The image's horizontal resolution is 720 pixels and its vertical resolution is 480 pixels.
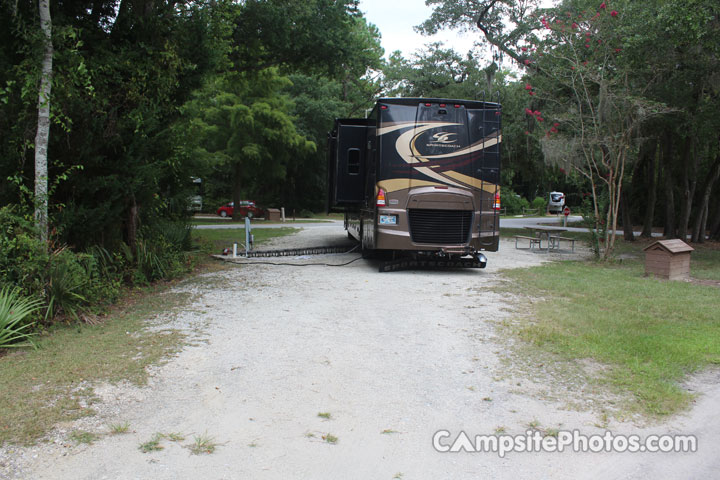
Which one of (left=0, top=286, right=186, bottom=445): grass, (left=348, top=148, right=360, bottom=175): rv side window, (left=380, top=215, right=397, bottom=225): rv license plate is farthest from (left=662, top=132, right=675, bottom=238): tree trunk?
(left=0, top=286, right=186, bottom=445): grass

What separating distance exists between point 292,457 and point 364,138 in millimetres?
9982

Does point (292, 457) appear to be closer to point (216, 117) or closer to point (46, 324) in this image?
point (46, 324)

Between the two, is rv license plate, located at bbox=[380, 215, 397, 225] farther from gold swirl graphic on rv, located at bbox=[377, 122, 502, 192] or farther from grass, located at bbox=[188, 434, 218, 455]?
grass, located at bbox=[188, 434, 218, 455]

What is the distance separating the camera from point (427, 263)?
447 inches

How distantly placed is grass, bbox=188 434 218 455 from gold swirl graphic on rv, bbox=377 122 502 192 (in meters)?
7.74

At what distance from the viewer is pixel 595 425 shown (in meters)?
4.02

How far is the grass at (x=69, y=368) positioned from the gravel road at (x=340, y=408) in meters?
0.20

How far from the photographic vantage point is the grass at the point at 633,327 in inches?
191

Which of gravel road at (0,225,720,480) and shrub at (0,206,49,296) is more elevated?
shrub at (0,206,49,296)

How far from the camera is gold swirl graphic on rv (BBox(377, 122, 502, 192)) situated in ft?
35.1

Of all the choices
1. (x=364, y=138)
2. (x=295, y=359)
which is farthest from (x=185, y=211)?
(x=295, y=359)

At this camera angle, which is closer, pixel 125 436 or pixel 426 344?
pixel 125 436

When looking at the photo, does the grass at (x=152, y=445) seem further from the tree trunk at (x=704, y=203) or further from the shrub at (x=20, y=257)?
the tree trunk at (x=704, y=203)

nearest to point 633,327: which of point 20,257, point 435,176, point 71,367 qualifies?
point 435,176
